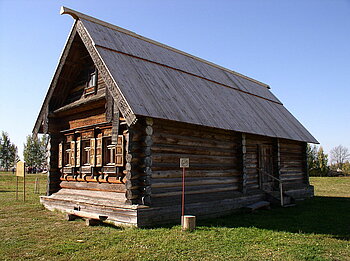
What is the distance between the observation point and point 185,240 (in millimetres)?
7781

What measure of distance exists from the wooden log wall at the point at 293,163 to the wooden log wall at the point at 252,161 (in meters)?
2.72

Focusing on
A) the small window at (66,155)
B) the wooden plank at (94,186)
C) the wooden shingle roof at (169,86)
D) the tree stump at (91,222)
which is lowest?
the tree stump at (91,222)

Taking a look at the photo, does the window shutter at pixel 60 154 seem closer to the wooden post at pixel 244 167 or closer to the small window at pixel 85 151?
the small window at pixel 85 151

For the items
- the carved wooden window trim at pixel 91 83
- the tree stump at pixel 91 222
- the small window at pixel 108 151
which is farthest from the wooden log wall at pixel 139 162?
the carved wooden window trim at pixel 91 83

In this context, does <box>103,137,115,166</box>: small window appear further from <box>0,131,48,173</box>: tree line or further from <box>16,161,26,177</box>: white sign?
<box>0,131,48,173</box>: tree line

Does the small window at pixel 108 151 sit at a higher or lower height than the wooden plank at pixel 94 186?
higher

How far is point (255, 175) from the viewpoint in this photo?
49.1 ft

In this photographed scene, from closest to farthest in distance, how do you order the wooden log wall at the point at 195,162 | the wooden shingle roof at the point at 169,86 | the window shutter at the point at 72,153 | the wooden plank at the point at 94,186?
1. the wooden shingle roof at the point at 169,86
2. the wooden log wall at the point at 195,162
3. the wooden plank at the point at 94,186
4. the window shutter at the point at 72,153

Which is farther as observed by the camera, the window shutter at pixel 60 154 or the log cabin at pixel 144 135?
the window shutter at pixel 60 154

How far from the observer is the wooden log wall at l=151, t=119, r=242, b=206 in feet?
33.4

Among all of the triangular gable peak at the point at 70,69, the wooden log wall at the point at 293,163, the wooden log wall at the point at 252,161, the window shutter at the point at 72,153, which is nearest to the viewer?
the triangular gable peak at the point at 70,69

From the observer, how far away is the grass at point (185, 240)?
264 inches

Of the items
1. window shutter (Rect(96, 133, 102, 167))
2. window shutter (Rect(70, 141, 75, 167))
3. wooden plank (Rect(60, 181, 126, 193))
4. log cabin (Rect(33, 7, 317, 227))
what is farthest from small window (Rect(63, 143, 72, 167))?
window shutter (Rect(96, 133, 102, 167))

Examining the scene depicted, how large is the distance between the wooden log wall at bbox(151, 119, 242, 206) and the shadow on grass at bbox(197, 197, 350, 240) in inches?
46.5
